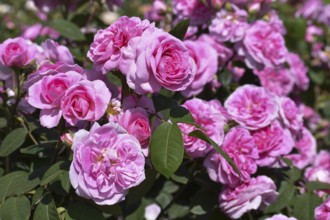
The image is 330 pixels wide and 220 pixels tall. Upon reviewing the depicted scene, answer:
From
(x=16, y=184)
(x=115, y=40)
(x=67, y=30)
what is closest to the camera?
(x=115, y=40)

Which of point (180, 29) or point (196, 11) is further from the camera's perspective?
point (196, 11)

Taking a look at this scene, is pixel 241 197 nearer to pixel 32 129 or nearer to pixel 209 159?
pixel 209 159

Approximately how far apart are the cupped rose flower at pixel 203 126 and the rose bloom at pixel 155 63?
0.21 meters

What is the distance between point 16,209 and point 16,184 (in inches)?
4.1

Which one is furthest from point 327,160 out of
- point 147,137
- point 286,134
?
point 147,137

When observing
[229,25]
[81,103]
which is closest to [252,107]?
[229,25]

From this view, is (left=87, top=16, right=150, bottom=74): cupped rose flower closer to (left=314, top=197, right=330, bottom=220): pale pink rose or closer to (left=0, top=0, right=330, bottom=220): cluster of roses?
(left=0, top=0, right=330, bottom=220): cluster of roses

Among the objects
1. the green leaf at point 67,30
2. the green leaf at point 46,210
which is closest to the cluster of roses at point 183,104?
the green leaf at point 46,210

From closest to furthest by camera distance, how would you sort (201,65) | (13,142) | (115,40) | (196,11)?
(115,40)
(13,142)
(201,65)
(196,11)

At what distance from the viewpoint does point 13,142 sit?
1.45 m

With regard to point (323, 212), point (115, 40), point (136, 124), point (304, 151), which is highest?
point (115, 40)

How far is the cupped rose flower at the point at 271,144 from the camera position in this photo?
158 cm

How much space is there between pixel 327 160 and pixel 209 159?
805mm

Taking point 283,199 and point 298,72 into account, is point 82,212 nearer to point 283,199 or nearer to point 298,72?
point 283,199
